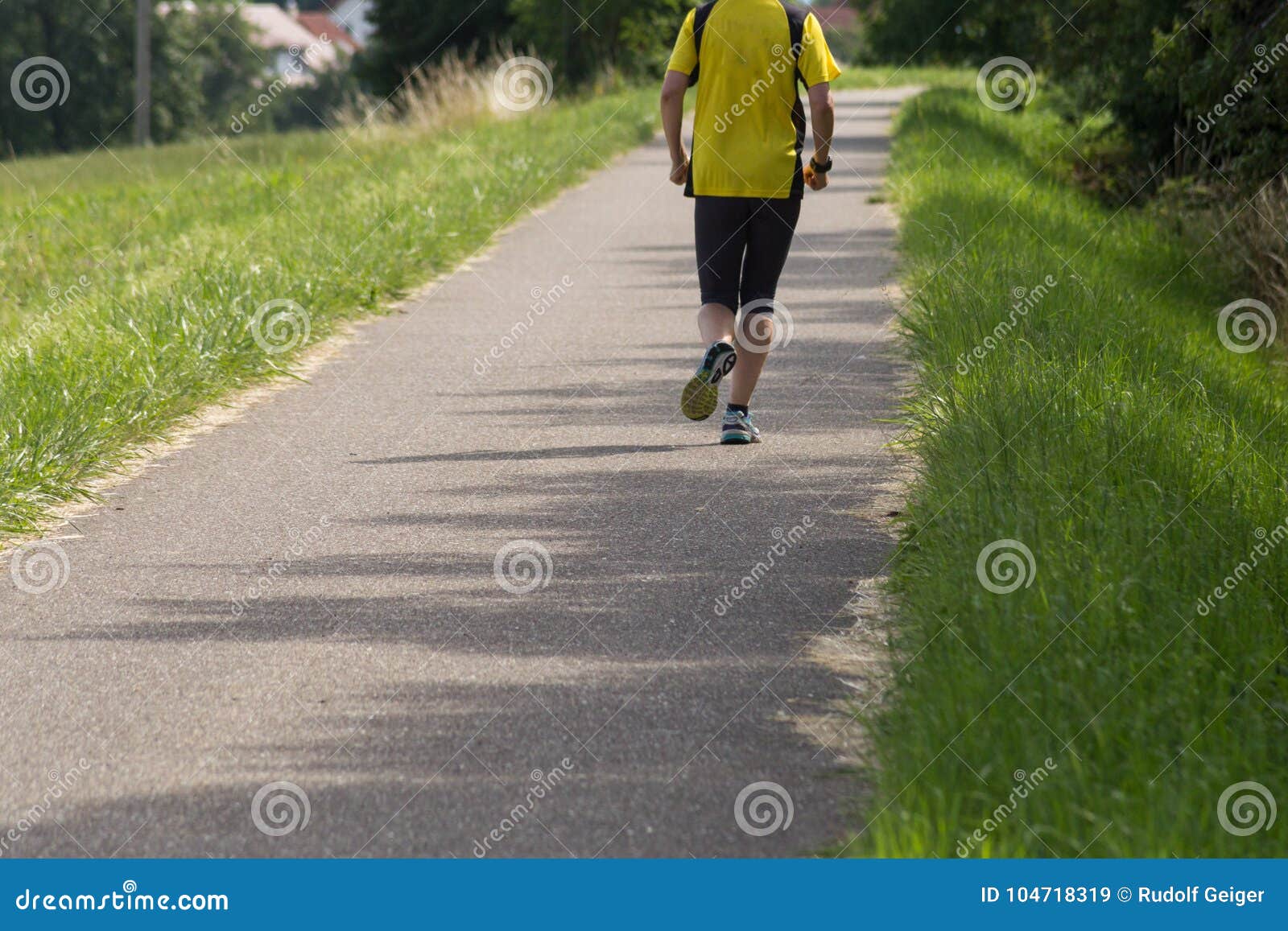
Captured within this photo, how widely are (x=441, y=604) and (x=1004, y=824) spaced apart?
2.44 m

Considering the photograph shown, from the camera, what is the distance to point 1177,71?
1725 centimetres

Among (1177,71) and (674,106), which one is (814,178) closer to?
(674,106)

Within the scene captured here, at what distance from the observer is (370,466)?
A: 7504 mm

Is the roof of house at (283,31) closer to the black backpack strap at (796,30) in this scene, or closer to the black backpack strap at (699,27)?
the black backpack strap at (699,27)

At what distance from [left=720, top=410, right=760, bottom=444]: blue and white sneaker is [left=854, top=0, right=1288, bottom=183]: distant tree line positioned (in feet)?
27.6

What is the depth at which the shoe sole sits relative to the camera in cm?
739

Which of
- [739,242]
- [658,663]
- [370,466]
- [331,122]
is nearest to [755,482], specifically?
[739,242]

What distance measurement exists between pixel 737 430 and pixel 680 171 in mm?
1181

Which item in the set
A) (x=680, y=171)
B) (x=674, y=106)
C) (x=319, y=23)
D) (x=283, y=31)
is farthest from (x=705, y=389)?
(x=319, y=23)

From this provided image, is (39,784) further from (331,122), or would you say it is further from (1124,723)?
(331,122)

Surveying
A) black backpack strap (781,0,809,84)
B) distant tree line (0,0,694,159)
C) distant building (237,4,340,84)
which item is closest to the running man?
black backpack strap (781,0,809,84)

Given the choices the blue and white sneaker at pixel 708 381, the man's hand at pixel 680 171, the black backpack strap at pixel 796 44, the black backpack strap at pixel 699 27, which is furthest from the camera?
the man's hand at pixel 680 171

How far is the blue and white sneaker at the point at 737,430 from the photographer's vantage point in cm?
780

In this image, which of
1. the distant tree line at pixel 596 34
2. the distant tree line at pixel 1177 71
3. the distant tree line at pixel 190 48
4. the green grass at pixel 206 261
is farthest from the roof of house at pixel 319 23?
the green grass at pixel 206 261
